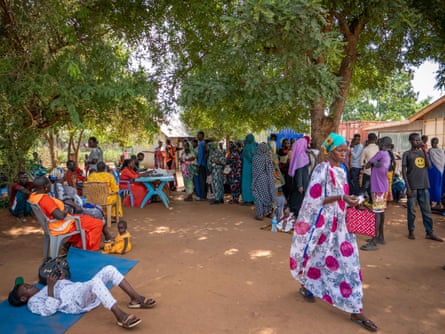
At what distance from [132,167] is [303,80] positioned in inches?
194

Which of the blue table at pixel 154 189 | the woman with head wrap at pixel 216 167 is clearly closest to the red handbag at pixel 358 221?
the woman with head wrap at pixel 216 167

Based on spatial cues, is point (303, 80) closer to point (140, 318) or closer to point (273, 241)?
point (273, 241)

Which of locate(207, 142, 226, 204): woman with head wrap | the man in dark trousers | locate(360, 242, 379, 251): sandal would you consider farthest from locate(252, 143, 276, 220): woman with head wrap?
the man in dark trousers

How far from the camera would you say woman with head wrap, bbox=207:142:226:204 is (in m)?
9.46

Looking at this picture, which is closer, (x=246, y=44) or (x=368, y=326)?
(x=368, y=326)

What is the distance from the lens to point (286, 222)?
6719mm

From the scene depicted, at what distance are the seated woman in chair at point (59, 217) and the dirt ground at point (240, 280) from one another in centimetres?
64

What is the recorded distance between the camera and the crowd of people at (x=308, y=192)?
335 cm

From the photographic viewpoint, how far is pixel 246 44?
21.2 ft

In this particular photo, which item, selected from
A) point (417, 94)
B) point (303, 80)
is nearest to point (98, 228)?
point (303, 80)

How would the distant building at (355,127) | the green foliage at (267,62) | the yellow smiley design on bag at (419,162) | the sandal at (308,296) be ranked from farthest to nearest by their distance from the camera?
the distant building at (355,127), the yellow smiley design on bag at (419,162), the green foliage at (267,62), the sandal at (308,296)

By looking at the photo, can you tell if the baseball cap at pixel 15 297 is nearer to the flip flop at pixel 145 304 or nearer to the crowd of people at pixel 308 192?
the flip flop at pixel 145 304

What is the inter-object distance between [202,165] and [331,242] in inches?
280

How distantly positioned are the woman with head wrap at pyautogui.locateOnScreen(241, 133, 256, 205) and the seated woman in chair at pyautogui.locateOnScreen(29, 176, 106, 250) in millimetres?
4114
